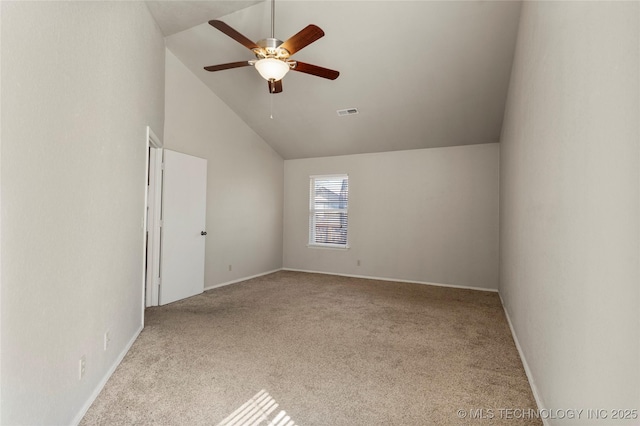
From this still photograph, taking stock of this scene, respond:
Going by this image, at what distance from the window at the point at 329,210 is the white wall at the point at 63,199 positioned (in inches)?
171

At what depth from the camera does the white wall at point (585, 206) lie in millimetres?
946

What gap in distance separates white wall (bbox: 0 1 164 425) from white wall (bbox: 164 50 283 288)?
5.79 feet

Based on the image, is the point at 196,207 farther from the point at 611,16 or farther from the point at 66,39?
the point at 611,16

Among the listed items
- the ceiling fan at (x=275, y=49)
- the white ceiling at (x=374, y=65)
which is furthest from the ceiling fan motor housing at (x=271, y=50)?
the white ceiling at (x=374, y=65)

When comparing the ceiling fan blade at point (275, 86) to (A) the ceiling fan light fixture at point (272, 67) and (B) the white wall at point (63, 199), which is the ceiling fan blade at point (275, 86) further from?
(B) the white wall at point (63, 199)

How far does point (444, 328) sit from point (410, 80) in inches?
120

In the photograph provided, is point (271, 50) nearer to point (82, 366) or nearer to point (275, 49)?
point (275, 49)

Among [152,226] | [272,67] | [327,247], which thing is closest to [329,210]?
[327,247]

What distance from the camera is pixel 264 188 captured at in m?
6.48

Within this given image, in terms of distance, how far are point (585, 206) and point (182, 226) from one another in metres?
4.40

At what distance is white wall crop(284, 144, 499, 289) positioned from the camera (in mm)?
5410

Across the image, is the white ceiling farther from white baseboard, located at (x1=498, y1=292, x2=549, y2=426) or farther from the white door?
white baseboard, located at (x1=498, y1=292, x2=549, y2=426)

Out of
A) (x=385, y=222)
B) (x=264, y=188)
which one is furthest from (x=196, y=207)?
(x=385, y=222)

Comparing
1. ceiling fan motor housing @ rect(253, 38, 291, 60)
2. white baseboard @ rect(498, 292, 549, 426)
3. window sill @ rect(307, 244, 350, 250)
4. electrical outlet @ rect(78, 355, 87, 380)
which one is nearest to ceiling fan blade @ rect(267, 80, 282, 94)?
ceiling fan motor housing @ rect(253, 38, 291, 60)
